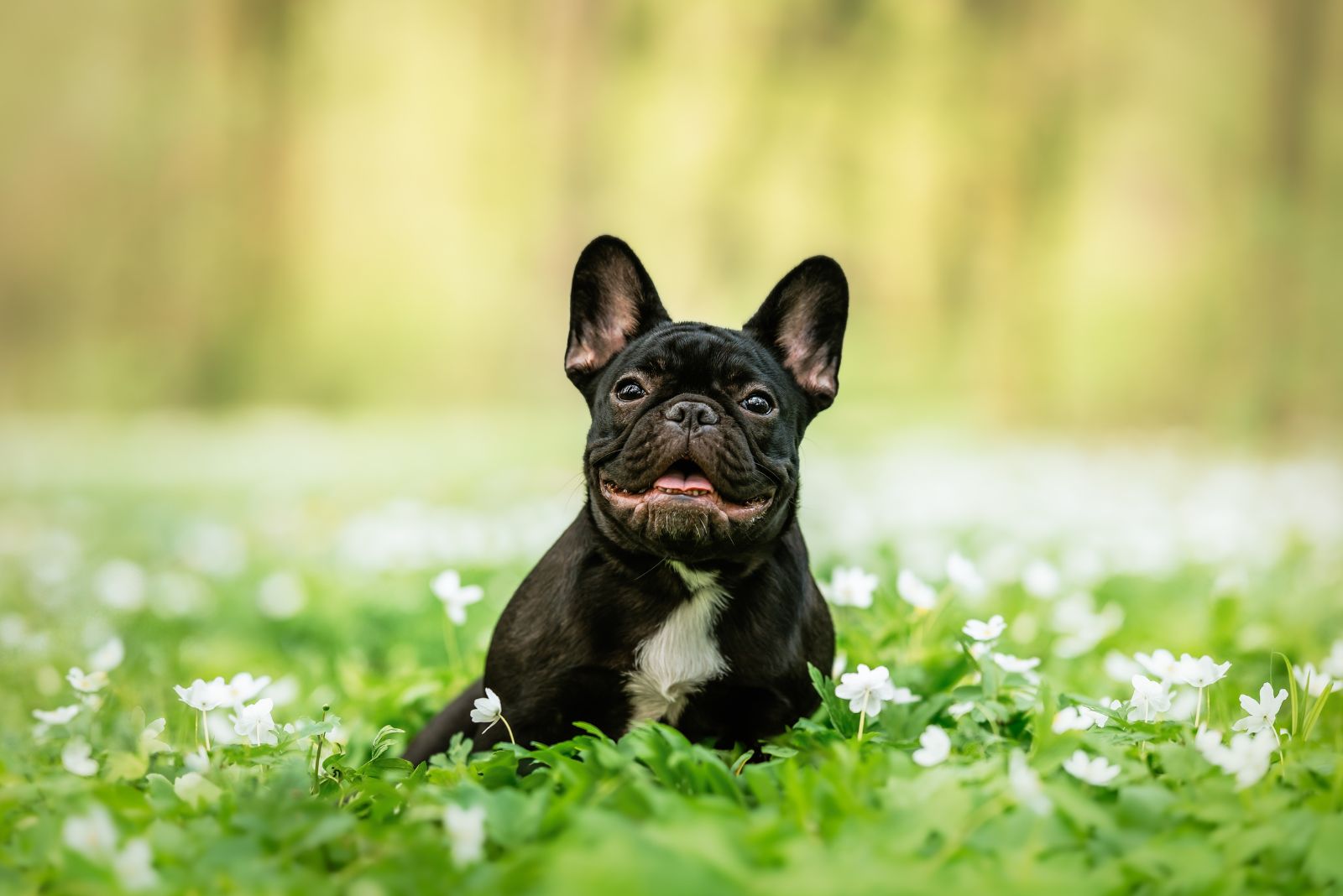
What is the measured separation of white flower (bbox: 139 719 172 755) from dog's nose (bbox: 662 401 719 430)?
1503mm

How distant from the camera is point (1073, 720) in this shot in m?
3.31

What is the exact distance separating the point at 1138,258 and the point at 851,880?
12916 millimetres

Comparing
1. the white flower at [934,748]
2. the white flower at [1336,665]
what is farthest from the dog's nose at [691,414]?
the white flower at [1336,665]

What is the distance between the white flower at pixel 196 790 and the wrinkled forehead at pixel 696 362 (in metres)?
1.51

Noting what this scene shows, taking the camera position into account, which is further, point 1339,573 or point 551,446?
point 551,446

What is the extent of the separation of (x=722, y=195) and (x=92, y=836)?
474 inches

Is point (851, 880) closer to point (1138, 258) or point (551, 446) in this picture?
point (551, 446)

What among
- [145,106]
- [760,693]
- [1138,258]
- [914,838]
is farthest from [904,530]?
[145,106]

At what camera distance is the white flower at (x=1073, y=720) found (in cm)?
322

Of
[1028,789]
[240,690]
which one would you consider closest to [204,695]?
[240,690]

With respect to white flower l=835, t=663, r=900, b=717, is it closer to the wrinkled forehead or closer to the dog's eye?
the dog's eye

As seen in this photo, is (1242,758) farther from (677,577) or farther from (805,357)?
(805,357)

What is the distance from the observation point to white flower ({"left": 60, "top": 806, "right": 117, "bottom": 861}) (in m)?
2.31

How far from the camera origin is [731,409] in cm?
345
